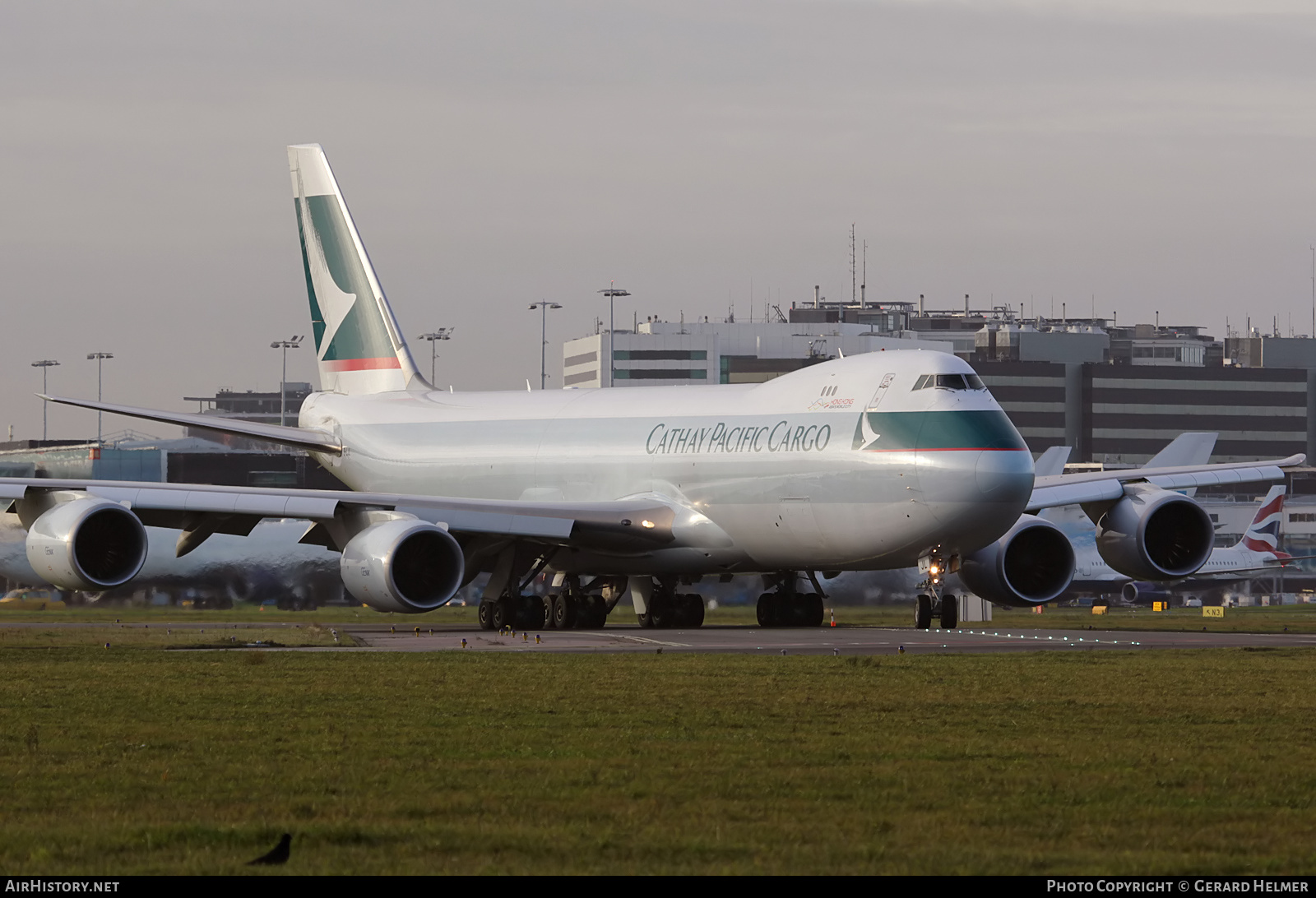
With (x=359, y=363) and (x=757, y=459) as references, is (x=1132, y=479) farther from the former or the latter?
(x=359, y=363)

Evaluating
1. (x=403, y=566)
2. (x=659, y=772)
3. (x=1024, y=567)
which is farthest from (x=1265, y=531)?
(x=659, y=772)

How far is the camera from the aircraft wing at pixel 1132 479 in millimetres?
37594

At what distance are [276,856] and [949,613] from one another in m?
25.1

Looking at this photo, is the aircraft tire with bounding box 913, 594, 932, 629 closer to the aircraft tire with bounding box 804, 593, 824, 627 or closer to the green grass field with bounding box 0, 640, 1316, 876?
the aircraft tire with bounding box 804, 593, 824, 627

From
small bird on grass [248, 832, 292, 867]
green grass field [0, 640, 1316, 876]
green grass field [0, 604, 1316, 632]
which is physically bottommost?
green grass field [0, 604, 1316, 632]

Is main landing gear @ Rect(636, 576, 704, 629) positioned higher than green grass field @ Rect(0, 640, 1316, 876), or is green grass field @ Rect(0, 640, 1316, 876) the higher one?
green grass field @ Rect(0, 640, 1316, 876)

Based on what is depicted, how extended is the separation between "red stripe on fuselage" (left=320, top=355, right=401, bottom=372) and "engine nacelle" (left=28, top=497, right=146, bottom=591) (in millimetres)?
13521

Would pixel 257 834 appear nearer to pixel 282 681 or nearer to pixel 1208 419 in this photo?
pixel 282 681

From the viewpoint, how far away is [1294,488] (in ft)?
620

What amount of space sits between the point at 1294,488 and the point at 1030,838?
189 m

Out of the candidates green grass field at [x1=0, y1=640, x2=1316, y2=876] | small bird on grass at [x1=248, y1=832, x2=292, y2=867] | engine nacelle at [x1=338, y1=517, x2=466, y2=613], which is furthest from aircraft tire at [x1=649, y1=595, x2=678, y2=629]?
small bird on grass at [x1=248, y1=832, x2=292, y2=867]

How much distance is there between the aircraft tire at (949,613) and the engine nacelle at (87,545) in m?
14.0

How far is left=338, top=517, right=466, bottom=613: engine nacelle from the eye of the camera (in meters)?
33.0

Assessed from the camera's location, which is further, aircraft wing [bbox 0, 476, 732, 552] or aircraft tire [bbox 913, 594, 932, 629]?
aircraft wing [bbox 0, 476, 732, 552]
